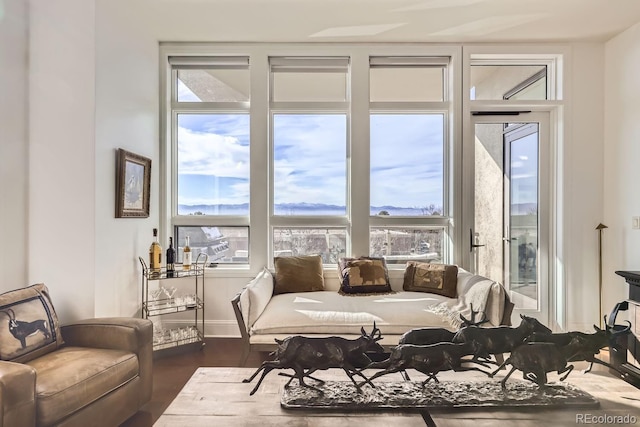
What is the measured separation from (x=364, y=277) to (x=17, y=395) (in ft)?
8.66

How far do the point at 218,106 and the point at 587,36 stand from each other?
3.76 metres

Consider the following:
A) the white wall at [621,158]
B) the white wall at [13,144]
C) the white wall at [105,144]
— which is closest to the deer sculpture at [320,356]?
the white wall at [105,144]

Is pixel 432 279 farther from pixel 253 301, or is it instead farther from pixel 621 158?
pixel 621 158

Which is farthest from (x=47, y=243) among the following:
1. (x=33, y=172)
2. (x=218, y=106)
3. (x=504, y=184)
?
(x=504, y=184)

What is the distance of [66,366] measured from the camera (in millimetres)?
2094

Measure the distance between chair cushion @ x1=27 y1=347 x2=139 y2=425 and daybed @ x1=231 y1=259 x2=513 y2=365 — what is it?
82 cm

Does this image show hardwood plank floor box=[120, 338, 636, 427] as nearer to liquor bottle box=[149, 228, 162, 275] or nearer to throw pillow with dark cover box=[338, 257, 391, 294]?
liquor bottle box=[149, 228, 162, 275]

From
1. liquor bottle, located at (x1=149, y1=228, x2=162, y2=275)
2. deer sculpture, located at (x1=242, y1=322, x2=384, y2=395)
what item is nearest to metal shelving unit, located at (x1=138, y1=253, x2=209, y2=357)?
liquor bottle, located at (x1=149, y1=228, x2=162, y2=275)

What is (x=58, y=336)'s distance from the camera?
2.43 metres

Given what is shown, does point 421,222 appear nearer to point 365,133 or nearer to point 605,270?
point 365,133

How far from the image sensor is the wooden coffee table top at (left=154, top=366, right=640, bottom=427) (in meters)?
1.34

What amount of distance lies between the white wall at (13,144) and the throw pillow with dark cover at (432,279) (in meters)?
3.16

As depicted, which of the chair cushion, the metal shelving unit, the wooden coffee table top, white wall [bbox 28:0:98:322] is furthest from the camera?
the metal shelving unit

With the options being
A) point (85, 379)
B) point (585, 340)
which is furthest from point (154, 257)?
point (585, 340)
